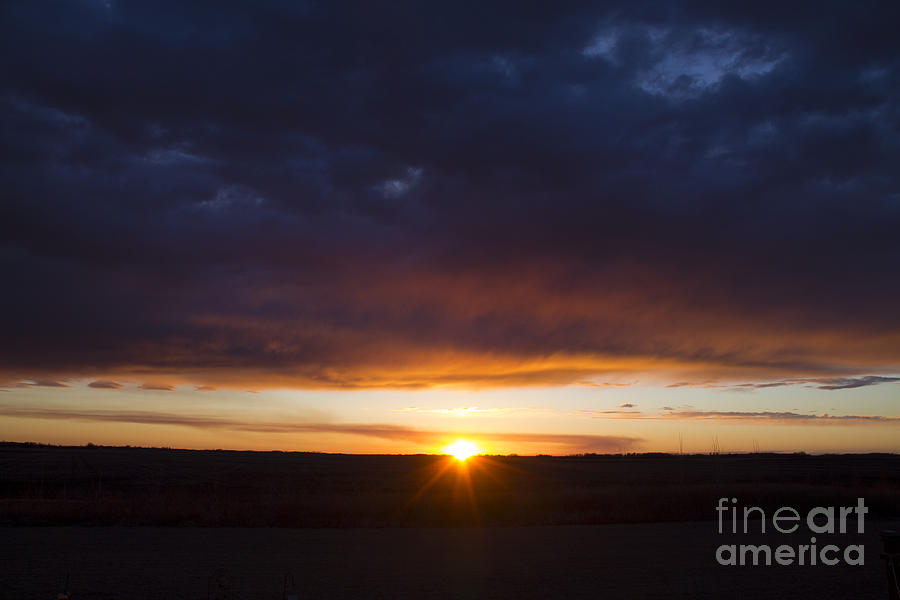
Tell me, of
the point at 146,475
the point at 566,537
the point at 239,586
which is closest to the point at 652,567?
the point at 566,537

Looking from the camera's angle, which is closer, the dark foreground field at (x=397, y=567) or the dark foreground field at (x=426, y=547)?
the dark foreground field at (x=397, y=567)

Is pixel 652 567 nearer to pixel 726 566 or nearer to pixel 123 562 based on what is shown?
pixel 726 566

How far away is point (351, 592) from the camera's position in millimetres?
13570

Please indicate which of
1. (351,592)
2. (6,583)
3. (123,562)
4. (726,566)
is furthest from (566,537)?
(6,583)

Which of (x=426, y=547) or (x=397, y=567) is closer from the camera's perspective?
(x=397, y=567)

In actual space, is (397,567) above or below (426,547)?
above

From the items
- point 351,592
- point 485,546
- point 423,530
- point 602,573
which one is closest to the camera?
point 351,592

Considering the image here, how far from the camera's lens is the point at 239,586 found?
46.3 ft

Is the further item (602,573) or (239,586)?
(602,573)

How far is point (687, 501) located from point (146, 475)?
1721 inches

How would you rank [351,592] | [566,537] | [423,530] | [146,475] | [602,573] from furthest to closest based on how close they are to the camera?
1. [146,475]
2. [423,530]
3. [566,537]
4. [602,573]
5. [351,592]

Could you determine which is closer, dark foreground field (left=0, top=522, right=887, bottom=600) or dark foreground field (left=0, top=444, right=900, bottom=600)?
dark foreground field (left=0, top=522, right=887, bottom=600)

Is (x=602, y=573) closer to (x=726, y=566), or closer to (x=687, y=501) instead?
(x=726, y=566)

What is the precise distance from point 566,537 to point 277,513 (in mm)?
11070
